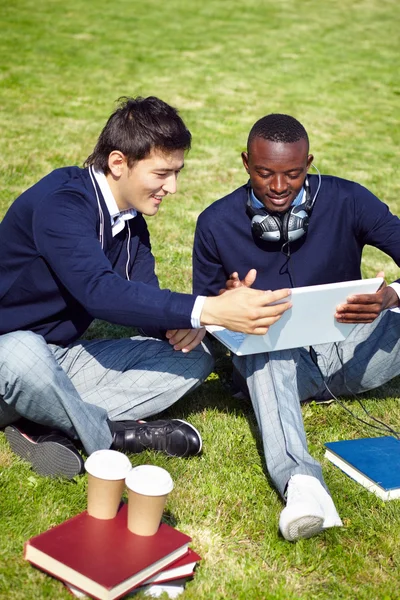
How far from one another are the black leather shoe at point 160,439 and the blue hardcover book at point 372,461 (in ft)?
2.21

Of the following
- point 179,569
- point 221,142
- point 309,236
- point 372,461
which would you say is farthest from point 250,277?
point 221,142

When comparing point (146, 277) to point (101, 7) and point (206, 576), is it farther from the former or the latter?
point (101, 7)

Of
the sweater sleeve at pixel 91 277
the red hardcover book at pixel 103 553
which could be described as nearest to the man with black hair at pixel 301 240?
the sweater sleeve at pixel 91 277

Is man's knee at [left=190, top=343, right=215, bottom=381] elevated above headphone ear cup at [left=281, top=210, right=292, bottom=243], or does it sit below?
below

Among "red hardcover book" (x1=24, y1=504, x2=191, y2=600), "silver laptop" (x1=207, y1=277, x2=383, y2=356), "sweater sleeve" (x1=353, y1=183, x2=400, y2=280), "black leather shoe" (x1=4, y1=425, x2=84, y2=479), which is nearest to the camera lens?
"red hardcover book" (x1=24, y1=504, x2=191, y2=600)

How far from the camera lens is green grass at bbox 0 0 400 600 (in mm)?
3283

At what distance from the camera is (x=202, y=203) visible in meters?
8.23

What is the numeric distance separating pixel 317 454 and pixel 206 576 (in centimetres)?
117

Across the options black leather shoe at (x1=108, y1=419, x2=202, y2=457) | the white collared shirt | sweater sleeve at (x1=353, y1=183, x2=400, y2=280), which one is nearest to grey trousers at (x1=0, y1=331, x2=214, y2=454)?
black leather shoe at (x1=108, y1=419, x2=202, y2=457)

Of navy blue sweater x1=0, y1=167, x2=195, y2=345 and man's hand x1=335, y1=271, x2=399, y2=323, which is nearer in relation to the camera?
navy blue sweater x1=0, y1=167, x2=195, y2=345

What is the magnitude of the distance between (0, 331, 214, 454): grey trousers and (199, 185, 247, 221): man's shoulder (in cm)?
71

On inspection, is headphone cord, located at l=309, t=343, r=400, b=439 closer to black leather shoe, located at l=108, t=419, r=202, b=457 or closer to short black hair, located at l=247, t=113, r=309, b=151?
black leather shoe, located at l=108, t=419, r=202, b=457

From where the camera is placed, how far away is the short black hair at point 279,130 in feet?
13.6

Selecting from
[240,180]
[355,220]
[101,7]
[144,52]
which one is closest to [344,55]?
[144,52]
